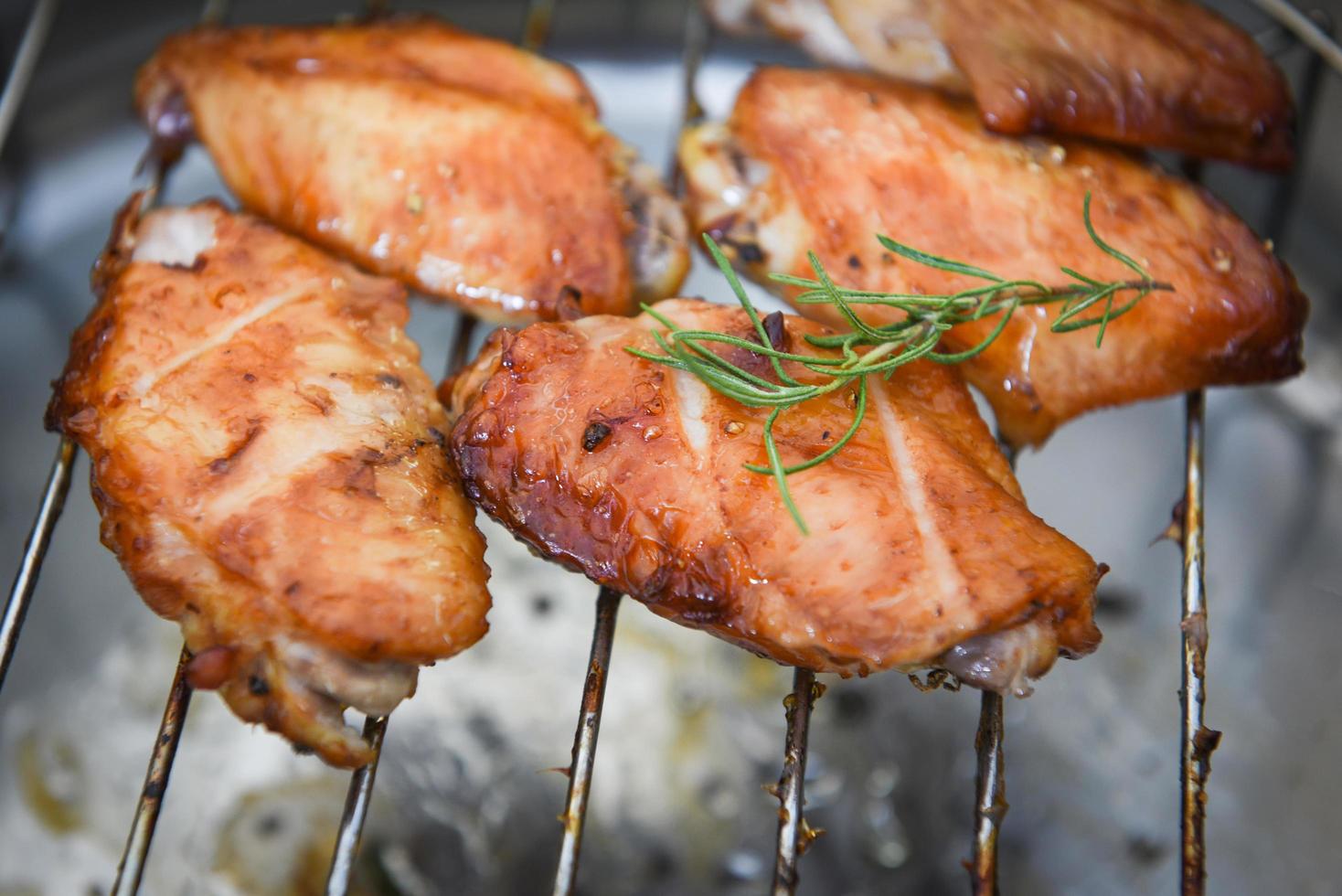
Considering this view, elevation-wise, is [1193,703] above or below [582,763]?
above

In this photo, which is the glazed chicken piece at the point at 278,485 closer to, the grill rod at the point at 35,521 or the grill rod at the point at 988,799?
the grill rod at the point at 35,521

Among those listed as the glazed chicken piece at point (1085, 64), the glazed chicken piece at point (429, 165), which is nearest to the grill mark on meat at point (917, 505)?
the glazed chicken piece at point (429, 165)

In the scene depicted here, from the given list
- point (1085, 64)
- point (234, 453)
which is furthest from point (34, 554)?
point (1085, 64)

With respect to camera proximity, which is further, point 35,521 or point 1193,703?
point 35,521

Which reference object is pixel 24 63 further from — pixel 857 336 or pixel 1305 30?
pixel 1305 30

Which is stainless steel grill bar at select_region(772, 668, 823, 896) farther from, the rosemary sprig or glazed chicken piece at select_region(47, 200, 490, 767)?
glazed chicken piece at select_region(47, 200, 490, 767)

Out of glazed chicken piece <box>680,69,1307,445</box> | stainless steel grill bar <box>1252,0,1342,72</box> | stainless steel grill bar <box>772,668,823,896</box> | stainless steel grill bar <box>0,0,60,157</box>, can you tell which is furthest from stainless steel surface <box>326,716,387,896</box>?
stainless steel grill bar <box>1252,0,1342,72</box>

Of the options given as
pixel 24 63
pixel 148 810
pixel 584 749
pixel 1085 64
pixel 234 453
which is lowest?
pixel 148 810
